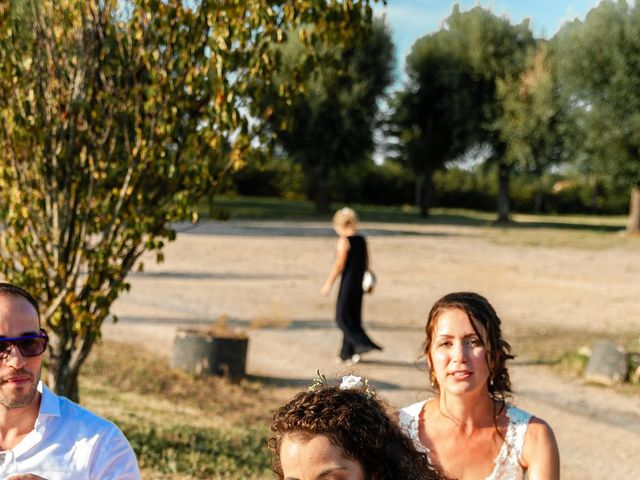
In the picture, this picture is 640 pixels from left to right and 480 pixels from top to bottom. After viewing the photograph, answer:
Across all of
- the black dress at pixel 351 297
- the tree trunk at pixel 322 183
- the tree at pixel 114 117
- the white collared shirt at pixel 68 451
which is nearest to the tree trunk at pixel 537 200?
the tree trunk at pixel 322 183

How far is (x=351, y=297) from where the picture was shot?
11188 mm

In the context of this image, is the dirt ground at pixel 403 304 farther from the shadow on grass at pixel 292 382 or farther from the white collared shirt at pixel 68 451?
the white collared shirt at pixel 68 451

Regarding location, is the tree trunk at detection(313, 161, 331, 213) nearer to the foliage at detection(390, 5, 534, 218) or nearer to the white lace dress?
the foliage at detection(390, 5, 534, 218)

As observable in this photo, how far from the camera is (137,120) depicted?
6.02 meters

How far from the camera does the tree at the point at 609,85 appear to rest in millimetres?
36000

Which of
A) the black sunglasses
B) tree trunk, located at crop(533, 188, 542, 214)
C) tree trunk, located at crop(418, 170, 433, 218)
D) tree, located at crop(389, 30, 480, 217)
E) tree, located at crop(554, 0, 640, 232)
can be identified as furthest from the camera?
tree trunk, located at crop(533, 188, 542, 214)

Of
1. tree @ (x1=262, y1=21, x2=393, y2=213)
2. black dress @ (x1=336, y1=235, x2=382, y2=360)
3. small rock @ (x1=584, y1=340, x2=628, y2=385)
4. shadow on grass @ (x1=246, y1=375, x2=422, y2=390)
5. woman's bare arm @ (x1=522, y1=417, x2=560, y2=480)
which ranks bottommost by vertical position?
shadow on grass @ (x1=246, y1=375, x2=422, y2=390)

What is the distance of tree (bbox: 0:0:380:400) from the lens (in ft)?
19.5

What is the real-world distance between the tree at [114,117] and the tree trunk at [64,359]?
0.22 metres

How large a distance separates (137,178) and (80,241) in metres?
0.62

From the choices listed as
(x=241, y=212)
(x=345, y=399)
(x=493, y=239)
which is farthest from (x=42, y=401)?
(x=241, y=212)

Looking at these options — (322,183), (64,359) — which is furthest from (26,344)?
(322,183)

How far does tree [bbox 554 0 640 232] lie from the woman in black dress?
27.5m

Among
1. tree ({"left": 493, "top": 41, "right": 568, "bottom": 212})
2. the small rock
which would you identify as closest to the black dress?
the small rock
